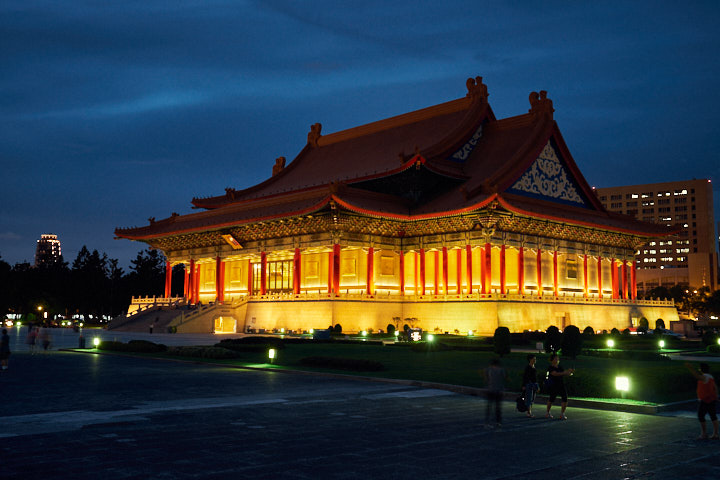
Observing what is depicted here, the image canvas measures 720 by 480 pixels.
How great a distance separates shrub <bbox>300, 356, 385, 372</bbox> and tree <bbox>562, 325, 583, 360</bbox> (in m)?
7.90

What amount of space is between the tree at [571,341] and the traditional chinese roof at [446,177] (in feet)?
61.3

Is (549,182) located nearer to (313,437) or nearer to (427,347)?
(427,347)

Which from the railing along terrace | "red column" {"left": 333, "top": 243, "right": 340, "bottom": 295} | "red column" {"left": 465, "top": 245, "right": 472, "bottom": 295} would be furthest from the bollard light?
"red column" {"left": 333, "top": 243, "right": 340, "bottom": 295}

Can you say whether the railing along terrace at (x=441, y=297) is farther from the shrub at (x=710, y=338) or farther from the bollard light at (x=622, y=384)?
the bollard light at (x=622, y=384)

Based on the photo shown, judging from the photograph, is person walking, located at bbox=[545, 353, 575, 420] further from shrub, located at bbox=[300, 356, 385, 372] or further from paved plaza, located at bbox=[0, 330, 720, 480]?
shrub, located at bbox=[300, 356, 385, 372]

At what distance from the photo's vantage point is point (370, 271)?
51125 millimetres

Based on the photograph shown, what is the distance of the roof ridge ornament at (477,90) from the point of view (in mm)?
56562

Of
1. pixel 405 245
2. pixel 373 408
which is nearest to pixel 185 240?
pixel 405 245

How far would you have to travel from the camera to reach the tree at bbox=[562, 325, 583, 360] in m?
27.1

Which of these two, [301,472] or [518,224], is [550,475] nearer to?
[301,472]

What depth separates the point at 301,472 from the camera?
9.16m

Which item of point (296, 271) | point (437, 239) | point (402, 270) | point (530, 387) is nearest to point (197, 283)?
point (296, 271)

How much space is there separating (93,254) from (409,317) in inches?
2329

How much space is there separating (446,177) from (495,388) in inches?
1580
